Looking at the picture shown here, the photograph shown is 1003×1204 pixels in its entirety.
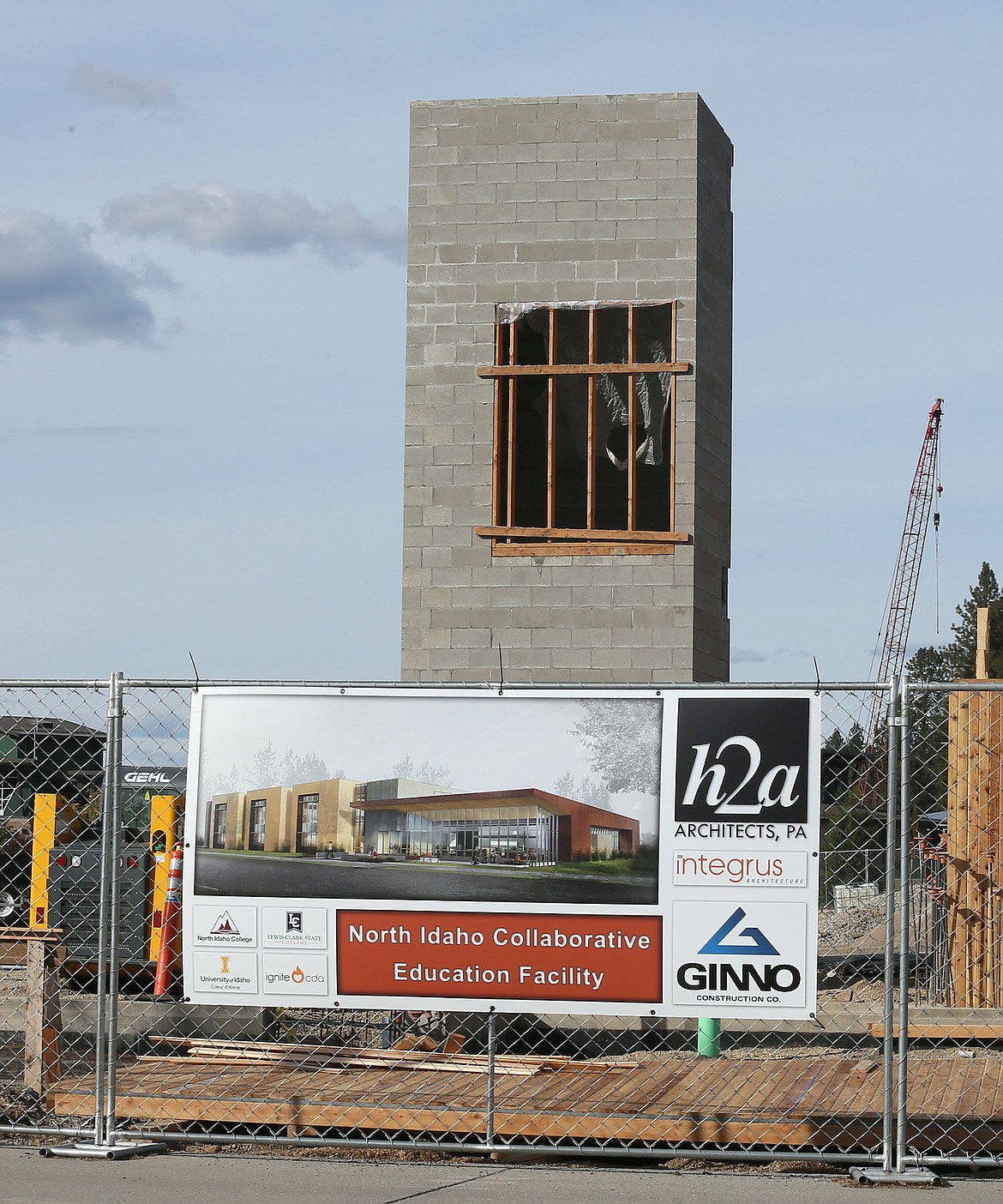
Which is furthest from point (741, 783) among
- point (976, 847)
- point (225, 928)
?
point (976, 847)

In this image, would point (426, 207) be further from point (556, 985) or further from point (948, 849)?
point (556, 985)

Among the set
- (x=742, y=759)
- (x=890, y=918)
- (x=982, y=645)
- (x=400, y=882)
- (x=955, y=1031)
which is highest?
Result: (x=982, y=645)

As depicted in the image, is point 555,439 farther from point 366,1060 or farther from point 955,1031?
point 366,1060

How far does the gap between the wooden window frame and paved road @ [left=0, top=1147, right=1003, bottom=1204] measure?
362 inches

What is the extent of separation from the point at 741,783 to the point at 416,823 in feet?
5.21

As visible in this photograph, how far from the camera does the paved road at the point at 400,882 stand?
7203mm

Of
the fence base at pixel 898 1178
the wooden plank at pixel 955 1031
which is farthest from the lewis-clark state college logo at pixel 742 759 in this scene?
the wooden plank at pixel 955 1031

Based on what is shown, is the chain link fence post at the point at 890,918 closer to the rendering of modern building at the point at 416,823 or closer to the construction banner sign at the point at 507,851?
the construction banner sign at the point at 507,851

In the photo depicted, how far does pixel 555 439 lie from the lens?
16.2 meters

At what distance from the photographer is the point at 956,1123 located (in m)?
7.50

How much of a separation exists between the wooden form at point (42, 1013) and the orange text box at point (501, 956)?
2.29 meters

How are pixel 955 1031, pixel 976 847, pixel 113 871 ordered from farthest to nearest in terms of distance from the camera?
pixel 976 847 → pixel 955 1031 → pixel 113 871

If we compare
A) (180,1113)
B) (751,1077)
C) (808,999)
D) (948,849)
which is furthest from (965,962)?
(180,1113)

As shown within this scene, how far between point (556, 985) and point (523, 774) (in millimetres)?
1015
